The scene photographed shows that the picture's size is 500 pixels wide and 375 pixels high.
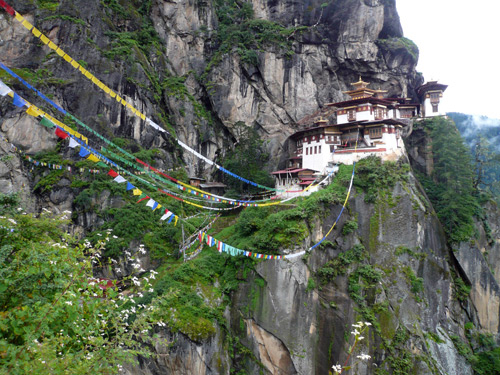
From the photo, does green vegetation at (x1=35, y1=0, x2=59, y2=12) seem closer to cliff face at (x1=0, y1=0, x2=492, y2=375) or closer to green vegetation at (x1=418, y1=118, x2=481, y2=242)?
cliff face at (x1=0, y1=0, x2=492, y2=375)

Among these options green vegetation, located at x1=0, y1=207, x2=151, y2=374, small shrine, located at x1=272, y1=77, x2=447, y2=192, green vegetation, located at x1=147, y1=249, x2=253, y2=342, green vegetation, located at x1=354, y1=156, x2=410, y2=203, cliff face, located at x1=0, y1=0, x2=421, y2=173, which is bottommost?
green vegetation, located at x1=147, y1=249, x2=253, y2=342

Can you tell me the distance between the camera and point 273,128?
39.8 metres

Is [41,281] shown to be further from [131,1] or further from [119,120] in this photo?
[131,1]

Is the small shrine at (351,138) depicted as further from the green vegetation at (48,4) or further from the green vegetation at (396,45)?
the green vegetation at (48,4)

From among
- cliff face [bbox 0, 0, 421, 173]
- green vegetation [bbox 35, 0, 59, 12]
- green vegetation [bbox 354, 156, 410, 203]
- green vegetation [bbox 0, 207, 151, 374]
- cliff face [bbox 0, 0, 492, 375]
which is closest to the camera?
green vegetation [bbox 0, 207, 151, 374]

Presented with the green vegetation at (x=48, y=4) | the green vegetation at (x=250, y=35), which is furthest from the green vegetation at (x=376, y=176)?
the green vegetation at (x=48, y=4)

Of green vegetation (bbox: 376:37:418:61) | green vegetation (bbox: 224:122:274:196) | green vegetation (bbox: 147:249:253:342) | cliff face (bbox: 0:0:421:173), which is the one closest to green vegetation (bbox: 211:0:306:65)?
cliff face (bbox: 0:0:421:173)

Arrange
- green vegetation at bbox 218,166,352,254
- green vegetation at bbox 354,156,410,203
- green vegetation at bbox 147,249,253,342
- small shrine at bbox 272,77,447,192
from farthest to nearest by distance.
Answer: small shrine at bbox 272,77,447,192
green vegetation at bbox 354,156,410,203
green vegetation at bbox 218,166,352,254
green vegetation at bbox 147,249,253,342

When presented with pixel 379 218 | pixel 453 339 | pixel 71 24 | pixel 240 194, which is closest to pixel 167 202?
pixel 240 194

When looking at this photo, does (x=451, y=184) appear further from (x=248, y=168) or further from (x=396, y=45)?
(x=396, y=45)

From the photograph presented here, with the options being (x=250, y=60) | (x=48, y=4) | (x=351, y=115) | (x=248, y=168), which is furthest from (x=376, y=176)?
(x=48, y=4)

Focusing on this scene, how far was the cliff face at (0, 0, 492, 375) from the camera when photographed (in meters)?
21.1

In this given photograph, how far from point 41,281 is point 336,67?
42398mm

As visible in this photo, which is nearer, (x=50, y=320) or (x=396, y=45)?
(x=50, y=320)
